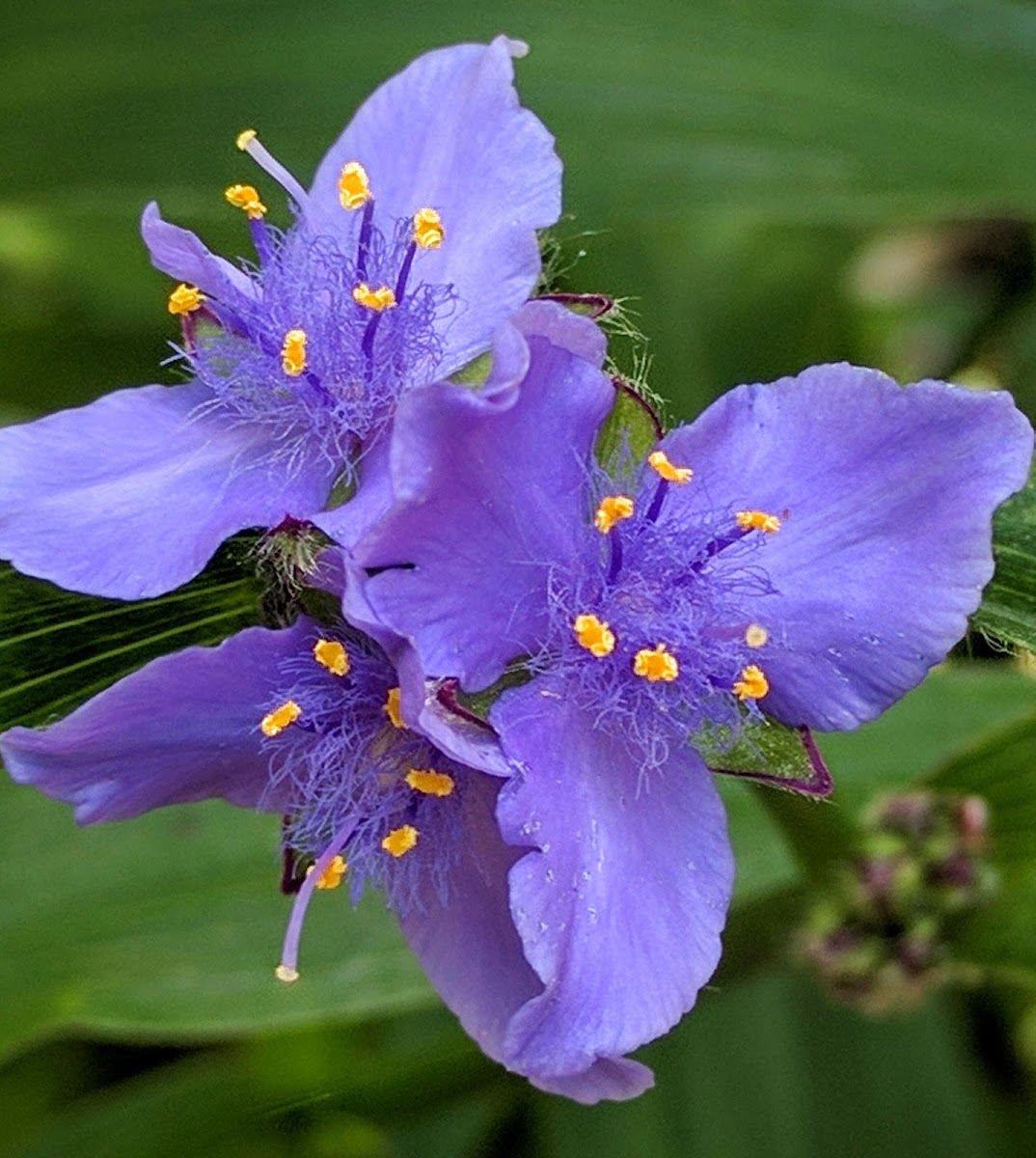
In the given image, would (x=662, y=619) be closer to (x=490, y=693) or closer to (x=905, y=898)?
(x=490, y=693)

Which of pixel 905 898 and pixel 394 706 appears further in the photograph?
pixel 905 898

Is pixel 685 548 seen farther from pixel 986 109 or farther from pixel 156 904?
pixel 986 109

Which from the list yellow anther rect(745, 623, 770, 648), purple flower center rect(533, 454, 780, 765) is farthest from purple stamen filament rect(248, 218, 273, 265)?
yellow anther rect(745, 623, 770, 648)

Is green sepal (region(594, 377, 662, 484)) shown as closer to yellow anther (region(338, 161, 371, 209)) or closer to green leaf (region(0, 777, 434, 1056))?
yellow anther (region(338, 161, 371, 209))

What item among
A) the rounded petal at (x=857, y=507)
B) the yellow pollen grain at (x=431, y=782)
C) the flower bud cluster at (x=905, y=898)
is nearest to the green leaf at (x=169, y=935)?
the flower bud cluster at (x=905, y=898)

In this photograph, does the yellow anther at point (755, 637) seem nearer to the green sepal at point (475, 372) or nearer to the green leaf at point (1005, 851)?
the green sepal at point (475, 372)

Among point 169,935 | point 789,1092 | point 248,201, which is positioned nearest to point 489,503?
point 248,201
